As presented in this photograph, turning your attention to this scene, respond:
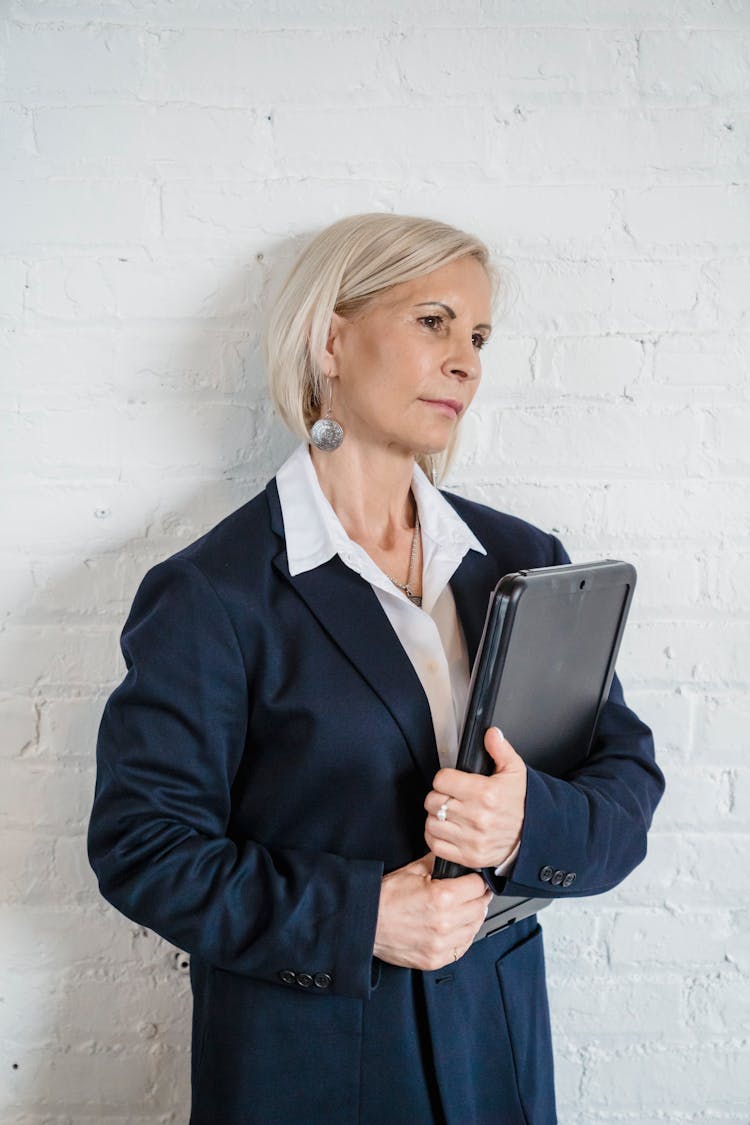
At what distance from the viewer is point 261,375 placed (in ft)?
4.18

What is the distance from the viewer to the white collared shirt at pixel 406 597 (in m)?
1.07

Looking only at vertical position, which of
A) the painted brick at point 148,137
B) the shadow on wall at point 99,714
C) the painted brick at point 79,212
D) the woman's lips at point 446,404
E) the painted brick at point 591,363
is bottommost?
the shadow on wall at point 99,714

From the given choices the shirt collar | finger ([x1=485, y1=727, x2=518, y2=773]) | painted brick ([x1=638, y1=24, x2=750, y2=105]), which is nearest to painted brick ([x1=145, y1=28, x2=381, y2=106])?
painted brick ([x1=638, y1=24, x2=750, y2=105])

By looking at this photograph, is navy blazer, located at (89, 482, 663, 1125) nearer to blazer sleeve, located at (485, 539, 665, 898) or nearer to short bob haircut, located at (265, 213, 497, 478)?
blazer sleeve, located at (485, 539, 665, 898)

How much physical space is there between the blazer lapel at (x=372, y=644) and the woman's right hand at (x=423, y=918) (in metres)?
0.12

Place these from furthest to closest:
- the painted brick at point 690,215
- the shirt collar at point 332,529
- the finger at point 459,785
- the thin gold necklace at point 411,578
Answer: the painted brick at point 690,215
the thin gold necklace at point 411,578
the shirt collar at point 332,529
the finger at point 459,785

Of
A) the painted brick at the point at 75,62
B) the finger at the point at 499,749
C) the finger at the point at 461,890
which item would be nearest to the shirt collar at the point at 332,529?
the finger at the point at 499,749

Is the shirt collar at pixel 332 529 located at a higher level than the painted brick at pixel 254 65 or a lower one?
lower

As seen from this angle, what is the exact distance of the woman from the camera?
96 centimetres

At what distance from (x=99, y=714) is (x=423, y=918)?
580 mm

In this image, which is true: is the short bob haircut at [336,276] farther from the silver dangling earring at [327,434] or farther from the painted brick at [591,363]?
the painted brick at [591,363]

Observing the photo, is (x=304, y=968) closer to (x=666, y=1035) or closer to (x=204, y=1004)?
(x=204, y=1004)

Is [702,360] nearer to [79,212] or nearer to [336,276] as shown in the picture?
[336,276]

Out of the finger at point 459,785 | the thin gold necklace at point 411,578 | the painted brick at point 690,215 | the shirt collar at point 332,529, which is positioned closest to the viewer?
the finger at point 459,785
